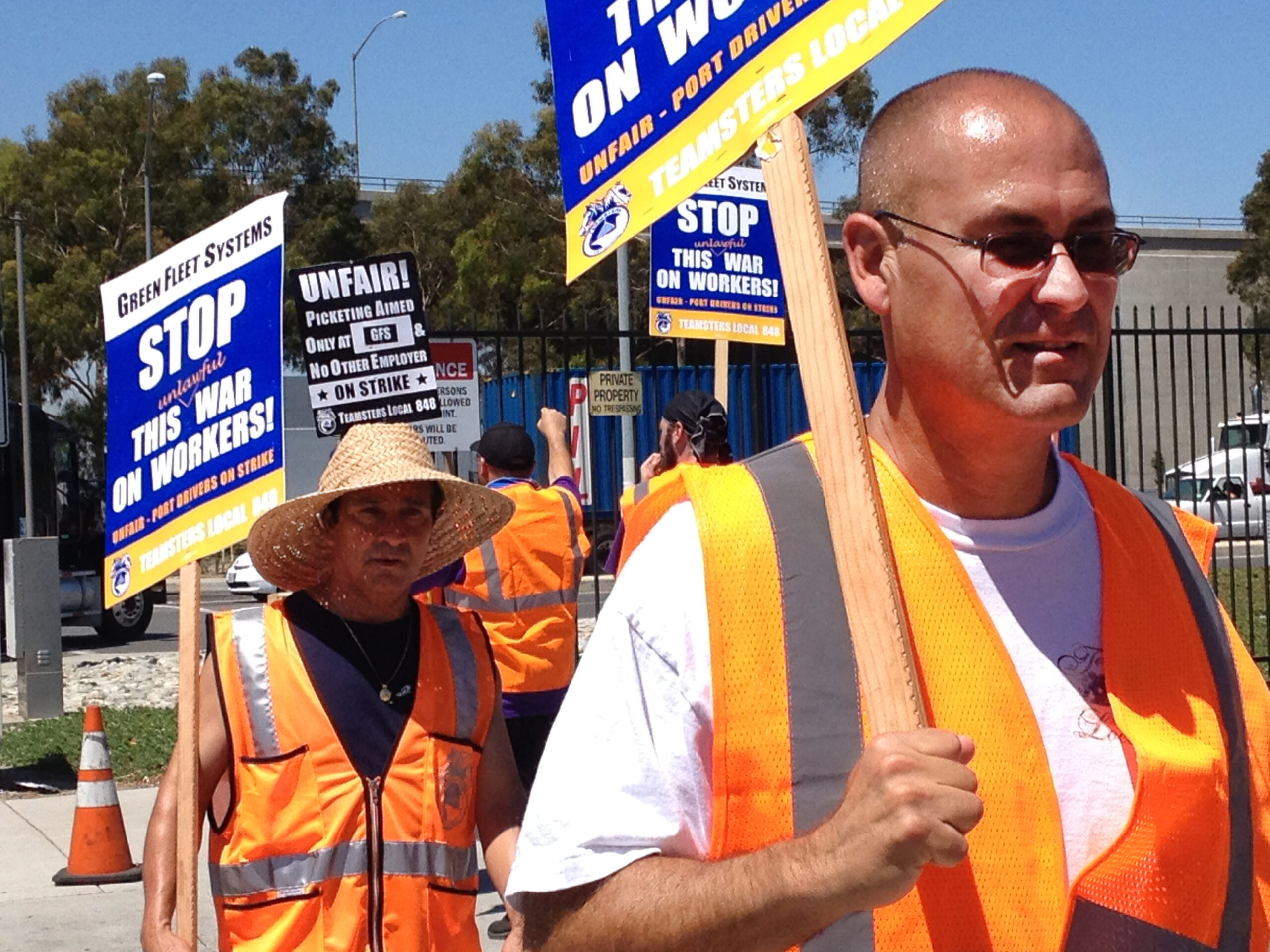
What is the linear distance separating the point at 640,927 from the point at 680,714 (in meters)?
0.21

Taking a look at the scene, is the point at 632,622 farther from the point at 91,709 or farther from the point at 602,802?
the point at 91,709

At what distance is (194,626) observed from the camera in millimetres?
3594

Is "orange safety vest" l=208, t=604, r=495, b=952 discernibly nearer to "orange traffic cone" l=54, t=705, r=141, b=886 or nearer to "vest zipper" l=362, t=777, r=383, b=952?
"vest zipper" l=362, t=777, r=383, b=952

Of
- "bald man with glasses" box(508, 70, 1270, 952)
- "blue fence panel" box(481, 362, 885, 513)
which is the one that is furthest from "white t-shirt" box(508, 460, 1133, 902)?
"blue fence panel" box(481, 362, 885, 513)

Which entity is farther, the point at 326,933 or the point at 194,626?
the point at 194,626

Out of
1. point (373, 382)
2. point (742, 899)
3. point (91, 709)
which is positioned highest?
point (373, 382)

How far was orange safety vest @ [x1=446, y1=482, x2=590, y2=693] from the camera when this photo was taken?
246 inches

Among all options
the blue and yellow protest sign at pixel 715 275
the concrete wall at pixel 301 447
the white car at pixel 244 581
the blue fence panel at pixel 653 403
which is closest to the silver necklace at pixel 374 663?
the blue and yellow protest sign at pixel 715 275

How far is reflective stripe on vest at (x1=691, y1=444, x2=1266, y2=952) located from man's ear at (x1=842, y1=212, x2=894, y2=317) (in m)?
0.27

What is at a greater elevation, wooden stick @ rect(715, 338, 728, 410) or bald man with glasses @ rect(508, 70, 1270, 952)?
wooden stick @ rect(715, 338, 728, 410)

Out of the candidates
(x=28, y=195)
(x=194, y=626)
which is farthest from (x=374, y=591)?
(x=28, y=195)

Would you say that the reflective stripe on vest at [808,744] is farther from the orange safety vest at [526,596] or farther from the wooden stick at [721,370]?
the wooden stick at [721,370]

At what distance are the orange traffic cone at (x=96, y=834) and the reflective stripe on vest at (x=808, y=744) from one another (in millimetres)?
6254

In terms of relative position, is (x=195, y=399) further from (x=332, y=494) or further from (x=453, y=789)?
(x=453, y=789)
